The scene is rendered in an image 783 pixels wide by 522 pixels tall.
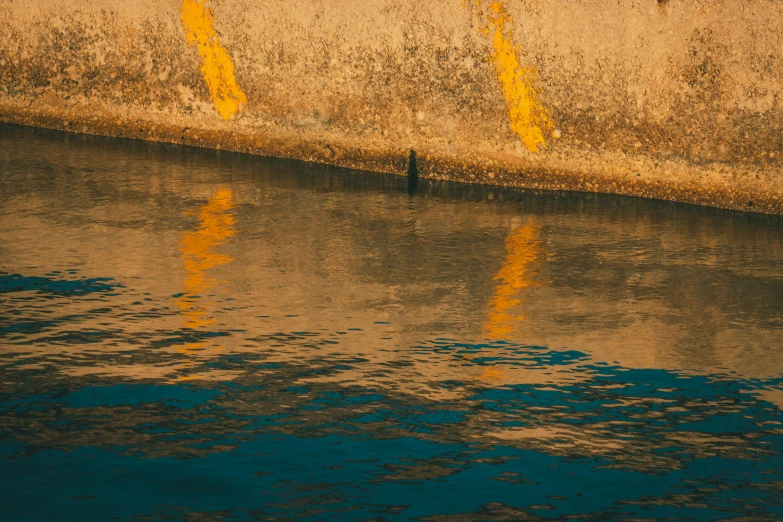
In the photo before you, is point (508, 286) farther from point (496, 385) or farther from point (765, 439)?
point (765, 439)

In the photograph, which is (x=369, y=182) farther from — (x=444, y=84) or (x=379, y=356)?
(x=379, y=356)

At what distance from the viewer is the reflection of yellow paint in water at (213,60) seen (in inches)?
A: 237

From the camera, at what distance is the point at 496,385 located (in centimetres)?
308

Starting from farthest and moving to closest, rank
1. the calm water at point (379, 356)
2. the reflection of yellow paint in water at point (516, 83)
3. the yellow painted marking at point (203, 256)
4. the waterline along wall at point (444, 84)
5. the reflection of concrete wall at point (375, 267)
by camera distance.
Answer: the reflection of yellow paint in water at point (516, 83) → the waterline along wall at point (444, 84) → the yellow painted marking at point (203, 256) → the reflection of concrete wall at point (375, 267) → the calm water at point (379, 356)

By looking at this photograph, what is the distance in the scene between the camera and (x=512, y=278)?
13.5ft

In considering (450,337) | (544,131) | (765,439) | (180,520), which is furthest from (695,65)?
(180,520)

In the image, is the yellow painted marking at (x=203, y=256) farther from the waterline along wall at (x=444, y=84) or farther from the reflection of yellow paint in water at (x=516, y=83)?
the reflection of yellow paint in water at (x=516, y=83)

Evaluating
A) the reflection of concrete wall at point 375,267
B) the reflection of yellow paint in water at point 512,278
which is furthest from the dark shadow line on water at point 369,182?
the reflection of yellow paint in water at point 512,278

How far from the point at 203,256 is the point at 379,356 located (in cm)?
116

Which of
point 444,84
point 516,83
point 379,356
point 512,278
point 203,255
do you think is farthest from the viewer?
point 444,84

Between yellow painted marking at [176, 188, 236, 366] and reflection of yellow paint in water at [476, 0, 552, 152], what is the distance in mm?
1422

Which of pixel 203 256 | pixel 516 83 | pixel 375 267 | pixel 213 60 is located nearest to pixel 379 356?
pixel 375 267

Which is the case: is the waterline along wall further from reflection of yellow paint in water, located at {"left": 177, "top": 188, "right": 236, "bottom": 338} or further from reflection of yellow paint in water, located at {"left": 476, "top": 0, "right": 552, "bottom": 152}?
reflection of yellow paint in water, located at {"left": 177, "top": 188, "right": 236, "bottom": 338}

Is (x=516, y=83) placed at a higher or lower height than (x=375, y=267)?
higher
